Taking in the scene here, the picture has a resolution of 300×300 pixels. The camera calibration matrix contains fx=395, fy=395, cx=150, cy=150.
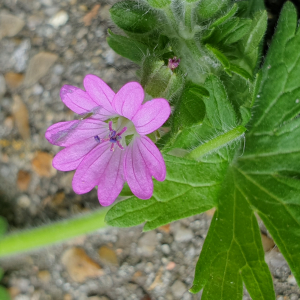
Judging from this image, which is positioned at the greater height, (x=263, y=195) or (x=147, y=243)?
(x=263, y=195)

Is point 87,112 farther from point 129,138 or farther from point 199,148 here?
point 199,148

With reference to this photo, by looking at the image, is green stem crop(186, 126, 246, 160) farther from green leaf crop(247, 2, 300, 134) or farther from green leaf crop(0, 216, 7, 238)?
green leaf crop(0, 216, 7, 238)

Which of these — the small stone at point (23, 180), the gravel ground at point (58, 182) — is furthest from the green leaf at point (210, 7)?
the small stone at point (23, 180)

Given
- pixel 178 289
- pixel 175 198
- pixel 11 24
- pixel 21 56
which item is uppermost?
pixel 11 24

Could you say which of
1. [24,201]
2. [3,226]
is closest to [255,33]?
[24,201]

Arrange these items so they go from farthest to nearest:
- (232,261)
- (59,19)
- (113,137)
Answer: (59,19) → (232,261) → (113,137)

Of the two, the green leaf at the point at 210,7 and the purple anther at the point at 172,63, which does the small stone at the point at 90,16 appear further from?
the purple anther at the point at 172,63

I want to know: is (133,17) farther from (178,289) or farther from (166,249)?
(178,289)

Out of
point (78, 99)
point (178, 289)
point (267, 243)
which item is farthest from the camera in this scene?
point (178, 289)
